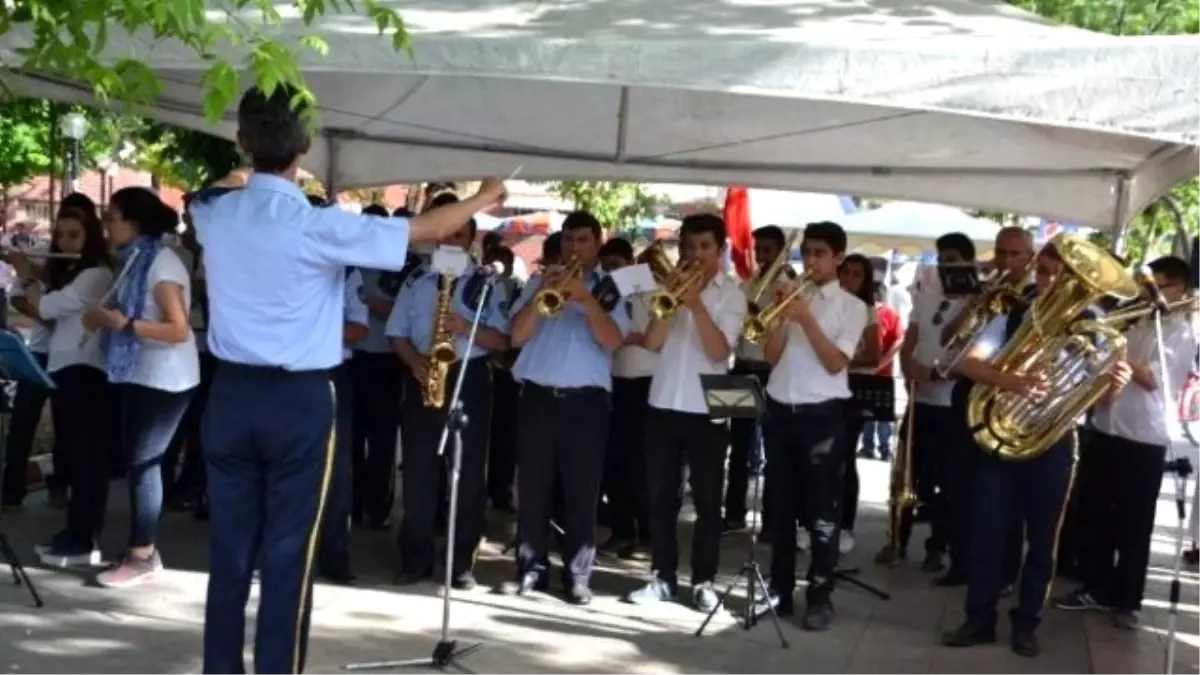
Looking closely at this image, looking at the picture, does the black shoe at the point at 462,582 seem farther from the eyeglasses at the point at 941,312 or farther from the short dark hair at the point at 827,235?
the eyeglasses at the point at 941,312

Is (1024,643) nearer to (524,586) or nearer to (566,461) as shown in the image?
(566,461)

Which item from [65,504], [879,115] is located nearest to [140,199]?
[65,504]

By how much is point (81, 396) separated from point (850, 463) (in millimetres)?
4461

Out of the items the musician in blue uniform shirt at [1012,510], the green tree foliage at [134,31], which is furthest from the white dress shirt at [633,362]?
the green tree foliage at [134,31]

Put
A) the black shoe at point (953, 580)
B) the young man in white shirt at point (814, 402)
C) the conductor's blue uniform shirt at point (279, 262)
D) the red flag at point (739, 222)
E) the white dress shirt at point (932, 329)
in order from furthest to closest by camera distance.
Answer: the red flag at point (739, 222)
the white dress shirt at point (932, 329)
the black shoe at point (953, 580)
the young man in white shirt at point (814, 402)
the conductor's blue uniform shirt at point (279, 262)

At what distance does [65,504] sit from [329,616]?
298cm

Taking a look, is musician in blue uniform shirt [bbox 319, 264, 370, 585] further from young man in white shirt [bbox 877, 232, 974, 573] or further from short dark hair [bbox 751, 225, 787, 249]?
young man in white shirt [bbox 877, 232, 974, 573]

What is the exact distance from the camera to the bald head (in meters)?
7.76

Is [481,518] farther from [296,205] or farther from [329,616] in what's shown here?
[296,205]

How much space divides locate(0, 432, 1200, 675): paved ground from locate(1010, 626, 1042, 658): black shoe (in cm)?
6

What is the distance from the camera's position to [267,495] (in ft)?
14.1

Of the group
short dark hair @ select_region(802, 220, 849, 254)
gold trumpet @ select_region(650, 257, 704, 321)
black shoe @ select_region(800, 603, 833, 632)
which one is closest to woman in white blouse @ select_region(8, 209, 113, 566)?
gold trumpet @ select_region(650, 257, 704, 321)

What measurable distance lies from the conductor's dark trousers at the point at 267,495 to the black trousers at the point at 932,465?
4.92 meters

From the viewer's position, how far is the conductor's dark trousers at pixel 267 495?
420 cm
